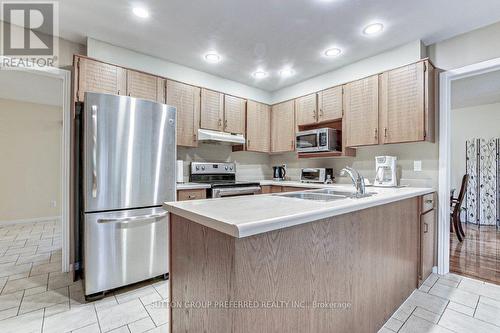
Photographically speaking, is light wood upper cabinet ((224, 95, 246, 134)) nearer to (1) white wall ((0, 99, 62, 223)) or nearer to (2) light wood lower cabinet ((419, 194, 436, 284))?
(2) light wood lower cabinet ((419, 194, 436, 284))

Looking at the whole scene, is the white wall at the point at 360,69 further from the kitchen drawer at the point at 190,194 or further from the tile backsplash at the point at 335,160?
the kitchen drawer at the point at 190,194

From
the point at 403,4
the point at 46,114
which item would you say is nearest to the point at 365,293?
the point at 403,4

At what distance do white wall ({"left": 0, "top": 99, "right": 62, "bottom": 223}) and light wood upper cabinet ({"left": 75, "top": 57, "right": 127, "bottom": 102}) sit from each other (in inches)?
146

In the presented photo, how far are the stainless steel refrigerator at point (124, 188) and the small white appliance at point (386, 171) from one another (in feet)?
7.57

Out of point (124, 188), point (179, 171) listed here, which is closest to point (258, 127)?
point (179, 171)

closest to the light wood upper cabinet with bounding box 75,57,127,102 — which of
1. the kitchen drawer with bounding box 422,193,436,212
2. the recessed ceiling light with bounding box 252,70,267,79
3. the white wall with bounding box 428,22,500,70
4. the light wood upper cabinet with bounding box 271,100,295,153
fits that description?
the recessed ceiling light with bounding box 252,70,267,79

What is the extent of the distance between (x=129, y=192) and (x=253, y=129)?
7.28 feet

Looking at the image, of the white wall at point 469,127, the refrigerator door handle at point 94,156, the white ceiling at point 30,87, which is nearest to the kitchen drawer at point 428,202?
the refrigerator door handle at point 94,156

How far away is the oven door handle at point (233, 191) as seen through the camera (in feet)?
9.91

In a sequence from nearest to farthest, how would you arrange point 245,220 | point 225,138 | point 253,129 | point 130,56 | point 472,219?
1. point 245,220
2. point 130,56
3. point 225,138
4. point 253,129
5. point 472,219

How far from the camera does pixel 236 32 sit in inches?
97.4

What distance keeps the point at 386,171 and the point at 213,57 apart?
248 centimetres

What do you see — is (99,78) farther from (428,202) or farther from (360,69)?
(428,202)

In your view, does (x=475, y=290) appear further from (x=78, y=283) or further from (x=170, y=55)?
(x=170, y=55)
